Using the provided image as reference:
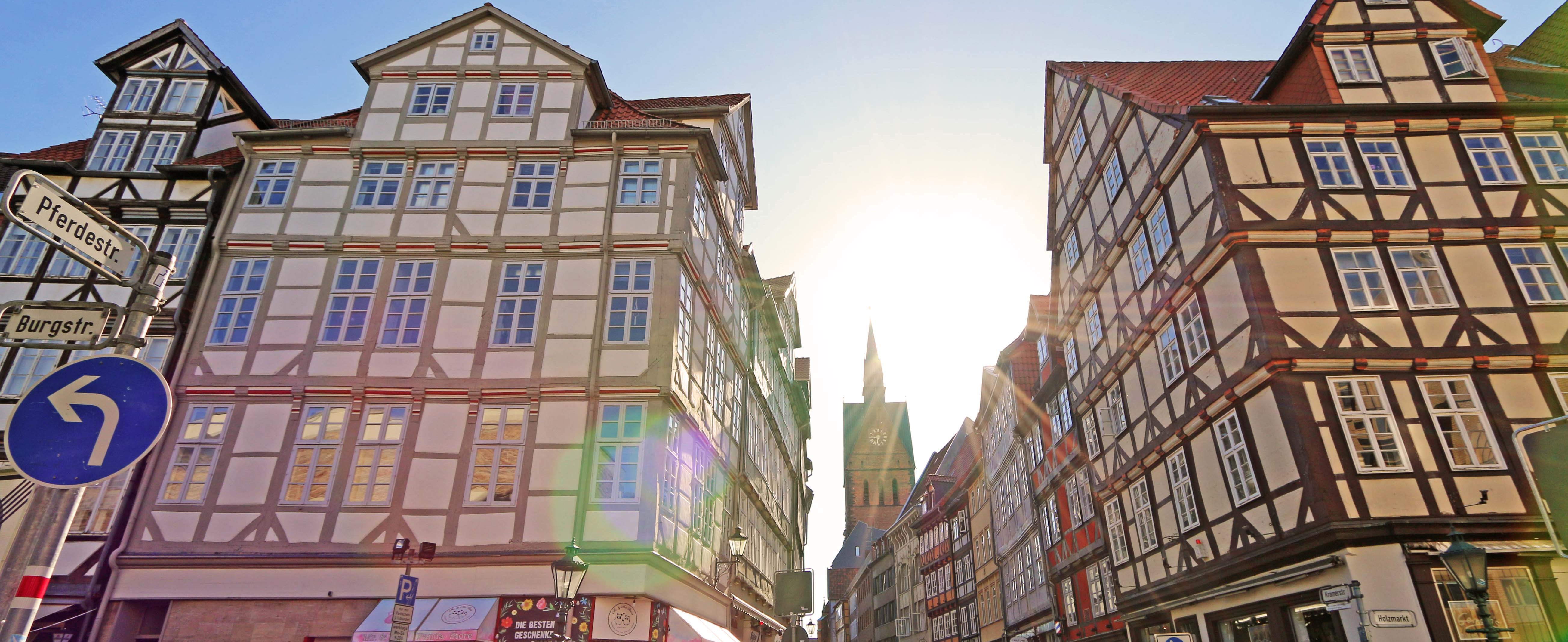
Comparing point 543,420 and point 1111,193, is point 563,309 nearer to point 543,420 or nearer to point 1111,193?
point 543,420

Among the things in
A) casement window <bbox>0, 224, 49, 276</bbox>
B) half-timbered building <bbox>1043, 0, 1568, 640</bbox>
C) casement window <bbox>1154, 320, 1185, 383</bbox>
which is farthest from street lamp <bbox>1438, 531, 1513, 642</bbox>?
casement window <bbox>0, 224, 49, 276</bbox>

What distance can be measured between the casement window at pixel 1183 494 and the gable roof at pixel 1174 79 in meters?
6.96

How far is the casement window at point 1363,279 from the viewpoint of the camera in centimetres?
1467

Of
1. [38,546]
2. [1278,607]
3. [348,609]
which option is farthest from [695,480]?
[38,546]

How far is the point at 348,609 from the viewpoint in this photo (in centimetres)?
1495

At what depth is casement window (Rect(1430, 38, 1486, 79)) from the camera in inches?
663

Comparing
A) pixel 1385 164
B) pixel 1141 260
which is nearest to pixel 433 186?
pixel 1141 260

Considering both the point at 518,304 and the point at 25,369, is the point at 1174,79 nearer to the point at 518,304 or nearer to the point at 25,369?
the point at 518,304

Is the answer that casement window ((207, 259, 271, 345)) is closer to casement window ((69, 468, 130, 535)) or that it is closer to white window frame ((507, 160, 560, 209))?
casement window ((69, 468, 130, 535))

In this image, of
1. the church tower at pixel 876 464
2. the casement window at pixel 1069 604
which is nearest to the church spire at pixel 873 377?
the church tower at pixel 876 464

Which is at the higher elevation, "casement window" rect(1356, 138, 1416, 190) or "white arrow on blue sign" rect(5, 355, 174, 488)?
"casement window" rect(1356, 138, 1416, 190)

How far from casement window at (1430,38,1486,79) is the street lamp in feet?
37.5

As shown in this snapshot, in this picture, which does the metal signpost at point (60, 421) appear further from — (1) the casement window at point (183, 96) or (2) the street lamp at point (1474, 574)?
(1) the casement window at point (183, 96)

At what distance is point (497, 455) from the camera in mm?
15977
